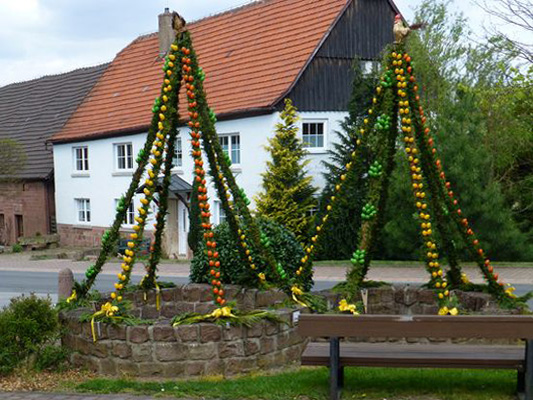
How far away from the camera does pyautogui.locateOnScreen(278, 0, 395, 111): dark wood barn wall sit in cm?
2439

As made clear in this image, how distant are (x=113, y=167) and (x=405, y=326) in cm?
2532

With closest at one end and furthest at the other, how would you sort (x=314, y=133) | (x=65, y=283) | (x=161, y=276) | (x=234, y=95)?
(x=65, y=283) → (x=161, y=276) → (x=314, y=133) → (x=234, y=95)

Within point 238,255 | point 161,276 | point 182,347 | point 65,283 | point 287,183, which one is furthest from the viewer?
point 287,183

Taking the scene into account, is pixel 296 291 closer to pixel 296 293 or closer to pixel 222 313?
pixel 296 293

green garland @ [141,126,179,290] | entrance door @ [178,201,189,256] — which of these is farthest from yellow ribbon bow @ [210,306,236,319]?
entrance door @ [178,201,189,256]

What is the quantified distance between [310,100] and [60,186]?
14820 mm

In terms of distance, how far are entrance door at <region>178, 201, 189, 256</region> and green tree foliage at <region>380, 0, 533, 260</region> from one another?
8.30 metres

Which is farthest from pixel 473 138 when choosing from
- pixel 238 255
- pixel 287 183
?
pixel 238 255

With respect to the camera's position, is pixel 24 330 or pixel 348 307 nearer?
pixel 24 330

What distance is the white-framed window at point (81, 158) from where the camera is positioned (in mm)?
32438

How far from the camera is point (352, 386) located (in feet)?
23.5

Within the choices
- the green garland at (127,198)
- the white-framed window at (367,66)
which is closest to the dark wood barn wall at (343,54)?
the white-framed window at (367,66)

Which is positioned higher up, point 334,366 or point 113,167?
point 113,167

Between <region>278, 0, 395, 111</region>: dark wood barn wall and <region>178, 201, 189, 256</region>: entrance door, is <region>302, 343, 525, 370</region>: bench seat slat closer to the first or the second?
<region>278, 0, 395, 111</region>: dark wood barn wall
